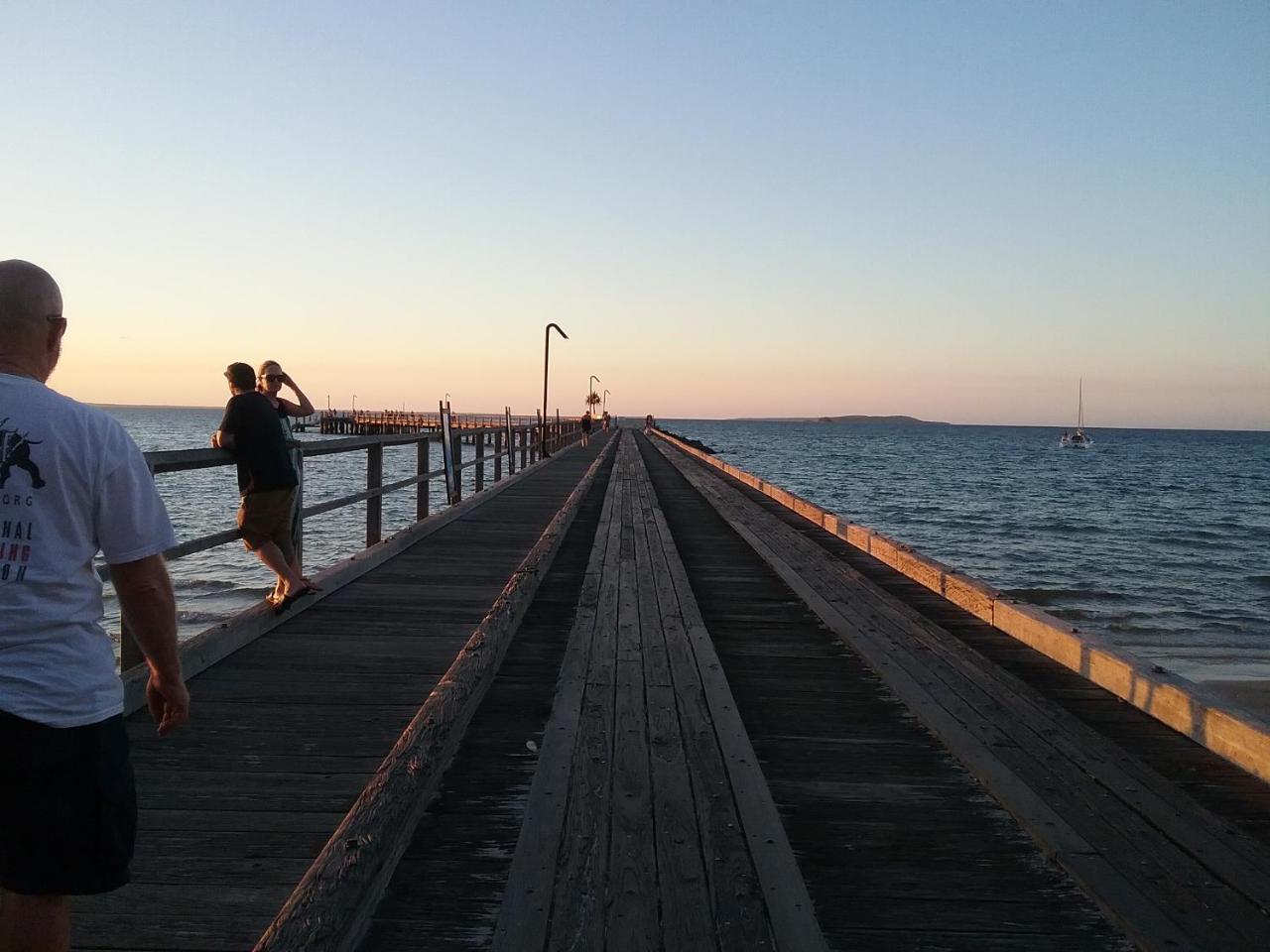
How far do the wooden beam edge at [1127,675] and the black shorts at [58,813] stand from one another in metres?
3.76

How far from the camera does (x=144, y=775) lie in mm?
3428

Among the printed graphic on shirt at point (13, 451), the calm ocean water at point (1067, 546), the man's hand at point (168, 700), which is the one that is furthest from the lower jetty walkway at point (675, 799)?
the calm ocean water at point (1067, 546)

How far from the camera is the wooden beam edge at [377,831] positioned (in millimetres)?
2186

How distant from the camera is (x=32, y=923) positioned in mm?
1840

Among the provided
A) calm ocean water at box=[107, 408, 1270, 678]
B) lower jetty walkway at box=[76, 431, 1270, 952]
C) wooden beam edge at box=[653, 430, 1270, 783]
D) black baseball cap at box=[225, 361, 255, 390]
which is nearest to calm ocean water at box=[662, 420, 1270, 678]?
calm ocean water at box=[107, 408, 1270, 678]

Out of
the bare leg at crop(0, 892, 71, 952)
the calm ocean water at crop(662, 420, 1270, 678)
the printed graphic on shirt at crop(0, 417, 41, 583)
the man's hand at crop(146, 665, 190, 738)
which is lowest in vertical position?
the calm ocean water at crop(662, 420, 1270, 678)

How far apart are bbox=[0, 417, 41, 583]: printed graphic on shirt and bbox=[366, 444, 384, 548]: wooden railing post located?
614cm

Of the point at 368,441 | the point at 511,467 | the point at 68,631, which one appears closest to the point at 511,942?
the point at 68,631

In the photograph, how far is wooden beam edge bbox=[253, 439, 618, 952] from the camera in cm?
219

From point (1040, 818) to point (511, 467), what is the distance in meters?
18.3

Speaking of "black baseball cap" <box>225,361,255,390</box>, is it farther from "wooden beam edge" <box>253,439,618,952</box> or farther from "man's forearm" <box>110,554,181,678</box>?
"man's forearm" <box>110,554,181,678</box>

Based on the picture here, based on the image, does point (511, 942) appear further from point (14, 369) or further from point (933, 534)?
point (933, 534)

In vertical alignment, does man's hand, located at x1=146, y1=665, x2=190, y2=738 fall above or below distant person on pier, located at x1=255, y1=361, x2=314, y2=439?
below

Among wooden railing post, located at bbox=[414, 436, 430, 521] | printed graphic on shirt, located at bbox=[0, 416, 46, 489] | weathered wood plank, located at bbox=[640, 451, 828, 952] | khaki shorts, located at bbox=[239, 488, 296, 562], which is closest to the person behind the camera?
printed graphic on shirt, located at bbox=[0, 416, 46, 489]
